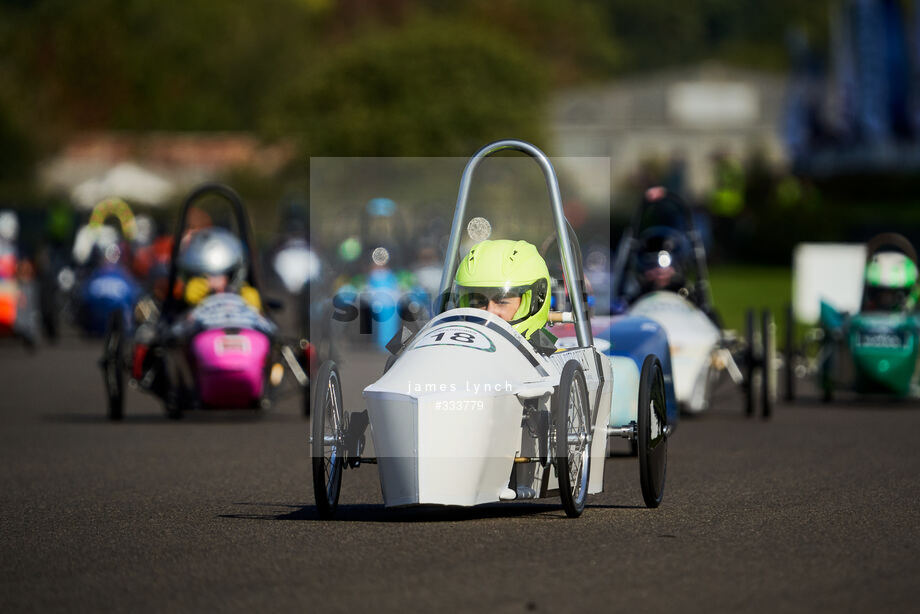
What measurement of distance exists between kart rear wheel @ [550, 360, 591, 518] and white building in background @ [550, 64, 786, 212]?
3666 inches

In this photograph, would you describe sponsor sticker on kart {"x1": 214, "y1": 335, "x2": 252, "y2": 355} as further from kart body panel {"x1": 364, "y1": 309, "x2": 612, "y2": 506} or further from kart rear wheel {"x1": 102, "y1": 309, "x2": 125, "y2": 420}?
kart body panel {"x1": 364, "y1": 309, "x2": 612, "y2": 506}

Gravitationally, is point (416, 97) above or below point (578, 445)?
above

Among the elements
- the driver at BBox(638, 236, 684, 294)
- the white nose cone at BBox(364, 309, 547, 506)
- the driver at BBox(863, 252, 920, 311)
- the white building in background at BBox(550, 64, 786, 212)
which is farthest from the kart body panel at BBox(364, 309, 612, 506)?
the white building in background at BBox(550, 64, 786, 212)

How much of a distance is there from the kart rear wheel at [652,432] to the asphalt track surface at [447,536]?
0.47ft

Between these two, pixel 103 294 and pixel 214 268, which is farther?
pixel 103 294

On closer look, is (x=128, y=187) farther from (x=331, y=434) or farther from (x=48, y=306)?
(x=331, y=434)

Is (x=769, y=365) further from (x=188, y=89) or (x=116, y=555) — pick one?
(x=188, y=89)

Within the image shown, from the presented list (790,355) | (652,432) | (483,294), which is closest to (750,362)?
(790,355)

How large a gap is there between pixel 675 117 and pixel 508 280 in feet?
318

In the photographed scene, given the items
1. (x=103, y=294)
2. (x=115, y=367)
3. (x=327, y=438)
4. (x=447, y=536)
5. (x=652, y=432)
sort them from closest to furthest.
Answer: (x=447, y=536) → (x=327, y=438) → (x=652, y=432) → (x=115, y=367) → (x=103, y=294)

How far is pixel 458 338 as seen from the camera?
31.3ft

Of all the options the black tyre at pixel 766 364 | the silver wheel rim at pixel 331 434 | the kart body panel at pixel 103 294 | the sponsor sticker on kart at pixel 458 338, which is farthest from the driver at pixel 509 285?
the kart body panel at pixel 103 294

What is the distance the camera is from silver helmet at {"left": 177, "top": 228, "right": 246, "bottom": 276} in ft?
55.4

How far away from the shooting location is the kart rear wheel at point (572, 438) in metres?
9.11
